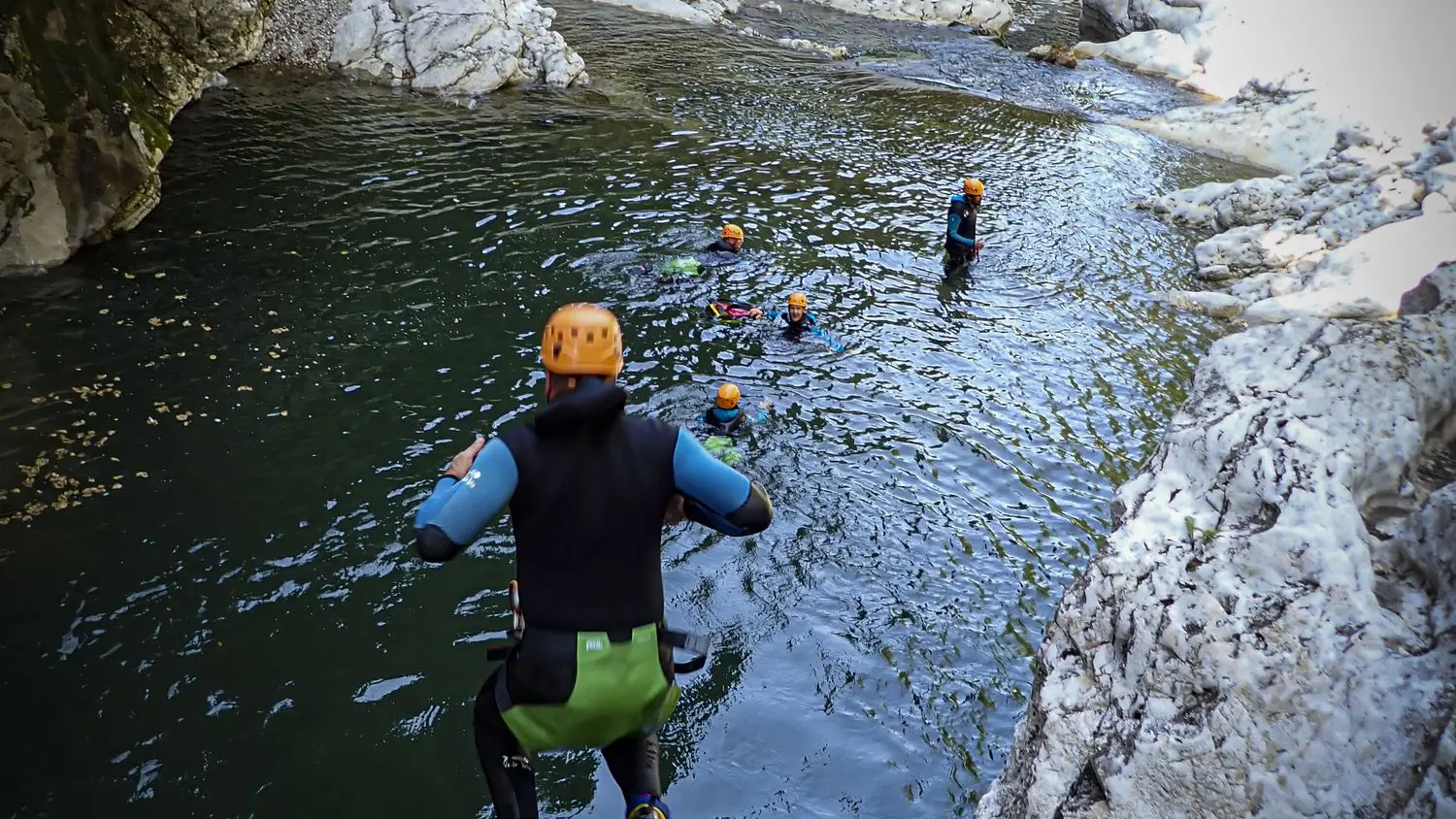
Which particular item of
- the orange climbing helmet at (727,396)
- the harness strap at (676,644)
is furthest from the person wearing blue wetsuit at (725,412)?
the harness strap at (676,644)

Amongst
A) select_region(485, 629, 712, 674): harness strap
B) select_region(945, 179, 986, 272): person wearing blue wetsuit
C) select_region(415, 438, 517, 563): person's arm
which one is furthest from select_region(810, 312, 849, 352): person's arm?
select_region(415, 438, 517, 563): person's arm

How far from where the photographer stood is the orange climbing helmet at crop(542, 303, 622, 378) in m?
3.88

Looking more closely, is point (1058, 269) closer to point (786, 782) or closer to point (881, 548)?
point (881, 548)

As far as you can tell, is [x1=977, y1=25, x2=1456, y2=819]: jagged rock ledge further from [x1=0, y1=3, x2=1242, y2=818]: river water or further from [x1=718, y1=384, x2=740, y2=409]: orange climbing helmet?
[x1=718, y1=384, x2=740, y2=409]: orange climbing helmet

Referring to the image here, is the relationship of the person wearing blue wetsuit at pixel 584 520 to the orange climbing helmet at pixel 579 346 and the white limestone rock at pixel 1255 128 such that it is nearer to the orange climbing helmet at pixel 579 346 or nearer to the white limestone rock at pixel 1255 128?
the orange climbing helmet at pixel 579 346

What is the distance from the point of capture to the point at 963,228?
50.8 ft

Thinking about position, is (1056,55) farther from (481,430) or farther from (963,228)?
(481,430)

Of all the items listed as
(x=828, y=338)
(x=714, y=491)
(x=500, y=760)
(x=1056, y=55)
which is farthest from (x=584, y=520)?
(x=1056, y=55)

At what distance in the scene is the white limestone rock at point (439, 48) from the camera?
2214 centimetres

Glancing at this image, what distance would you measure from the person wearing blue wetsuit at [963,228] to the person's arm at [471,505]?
12982 millimetres

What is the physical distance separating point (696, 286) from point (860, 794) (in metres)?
8.90

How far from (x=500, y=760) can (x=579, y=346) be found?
194 cm

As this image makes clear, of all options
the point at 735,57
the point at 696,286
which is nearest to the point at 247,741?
the point at 696,286

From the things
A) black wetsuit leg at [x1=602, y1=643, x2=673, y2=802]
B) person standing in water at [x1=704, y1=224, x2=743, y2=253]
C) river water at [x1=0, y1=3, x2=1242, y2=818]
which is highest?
black wetsuit leg at [x1=602, y1=643, x2=673, y2=802]
